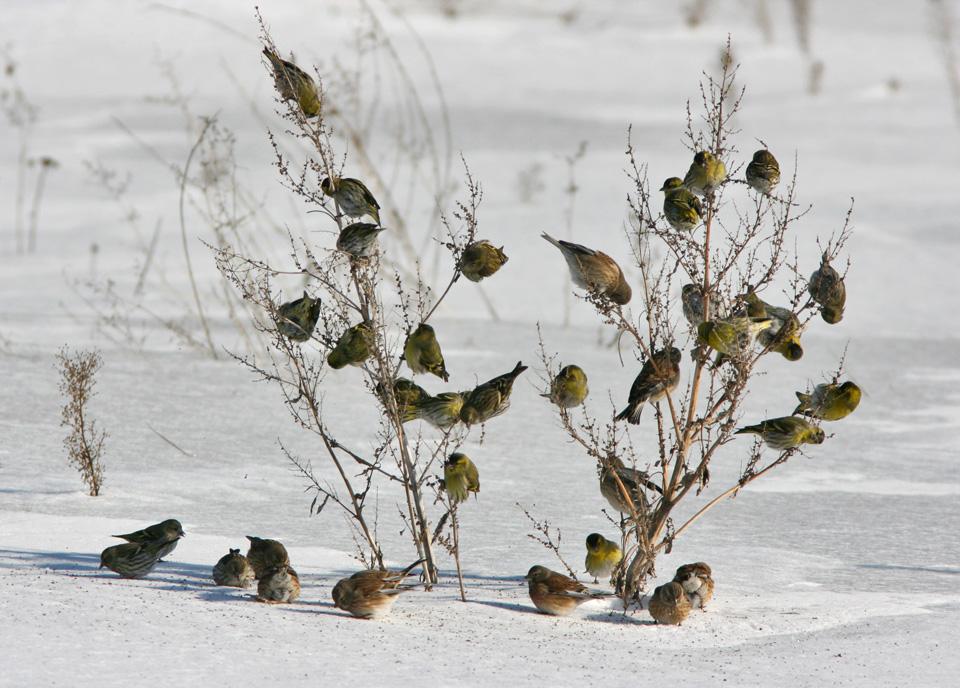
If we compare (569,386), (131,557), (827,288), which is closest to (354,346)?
(569,386)

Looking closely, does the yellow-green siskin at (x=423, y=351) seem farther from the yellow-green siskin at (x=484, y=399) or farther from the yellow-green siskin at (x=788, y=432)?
the yellow-green siskin at (x=788, y=432)

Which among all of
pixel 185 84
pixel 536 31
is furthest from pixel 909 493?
pixel 536 31

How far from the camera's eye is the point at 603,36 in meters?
19.2

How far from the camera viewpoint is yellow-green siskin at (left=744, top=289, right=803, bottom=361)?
111 inches

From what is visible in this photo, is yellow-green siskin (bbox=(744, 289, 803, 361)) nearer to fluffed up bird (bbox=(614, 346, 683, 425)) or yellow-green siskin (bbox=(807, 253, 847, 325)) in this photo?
yellow-green siskin (bbox=(807, 253, 847, 325))

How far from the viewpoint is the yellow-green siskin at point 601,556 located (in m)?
3.00

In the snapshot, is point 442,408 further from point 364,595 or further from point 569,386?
point 364,595

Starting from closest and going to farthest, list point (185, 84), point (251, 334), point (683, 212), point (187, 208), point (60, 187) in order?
point (683, 212) < point (251, 334) < point (187, 208) < point (60, 187) < point (185, 84)

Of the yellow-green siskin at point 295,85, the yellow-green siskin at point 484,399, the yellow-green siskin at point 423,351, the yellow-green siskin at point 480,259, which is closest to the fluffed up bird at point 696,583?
the yellow-green siskin at point 484,399

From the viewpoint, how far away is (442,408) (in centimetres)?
287

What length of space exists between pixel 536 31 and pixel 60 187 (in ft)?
33.5

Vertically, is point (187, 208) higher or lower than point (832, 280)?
higher

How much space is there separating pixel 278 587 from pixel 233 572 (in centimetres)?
17

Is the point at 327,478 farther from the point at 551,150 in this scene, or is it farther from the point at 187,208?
the point at 551,150
